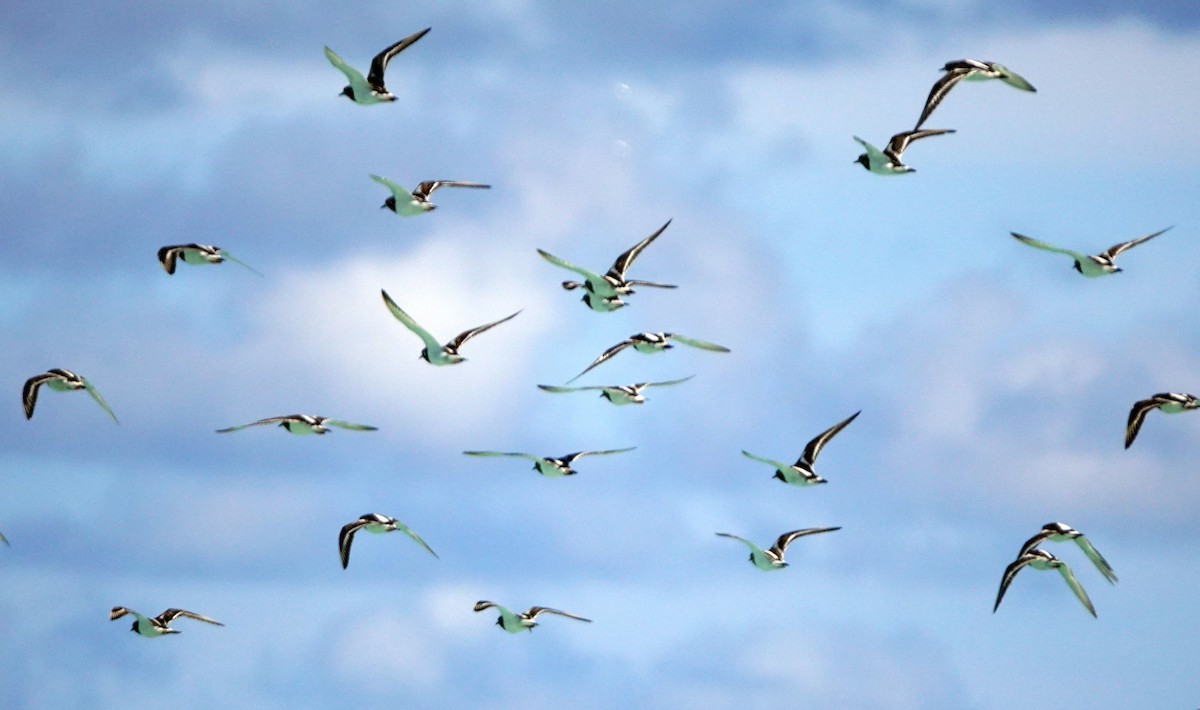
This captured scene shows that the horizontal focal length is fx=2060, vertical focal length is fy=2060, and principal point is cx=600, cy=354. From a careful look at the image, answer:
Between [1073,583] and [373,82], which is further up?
[373,82]

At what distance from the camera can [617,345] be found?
2995 inches

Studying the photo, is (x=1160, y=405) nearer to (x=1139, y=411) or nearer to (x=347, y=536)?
(x=1139, y=411)

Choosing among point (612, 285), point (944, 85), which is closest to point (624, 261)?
point (612, 285)

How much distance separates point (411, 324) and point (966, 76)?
65.7 feet

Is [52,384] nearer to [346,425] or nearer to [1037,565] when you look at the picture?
[346,425]

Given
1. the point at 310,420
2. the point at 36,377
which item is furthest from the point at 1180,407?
the point at 36,377

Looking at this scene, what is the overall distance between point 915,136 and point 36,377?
33844 mm

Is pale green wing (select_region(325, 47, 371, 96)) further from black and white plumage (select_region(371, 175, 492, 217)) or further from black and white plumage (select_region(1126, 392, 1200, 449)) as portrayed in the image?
black and white plumage (select_region(1126, 392, 1200, 449))

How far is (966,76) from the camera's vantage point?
6688 cm

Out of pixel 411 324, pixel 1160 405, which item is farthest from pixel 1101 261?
pixel 411 324

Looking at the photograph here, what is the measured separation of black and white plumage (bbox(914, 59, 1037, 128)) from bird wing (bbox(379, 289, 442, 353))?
17.6 metres

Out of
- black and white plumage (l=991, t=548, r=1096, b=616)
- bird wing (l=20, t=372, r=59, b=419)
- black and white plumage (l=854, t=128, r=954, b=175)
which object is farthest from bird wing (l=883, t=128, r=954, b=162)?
bird wing (l=20, t=372, r=59, b=419)

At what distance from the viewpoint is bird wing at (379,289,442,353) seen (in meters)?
66.1

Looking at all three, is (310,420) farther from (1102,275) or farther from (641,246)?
(1102,275)
